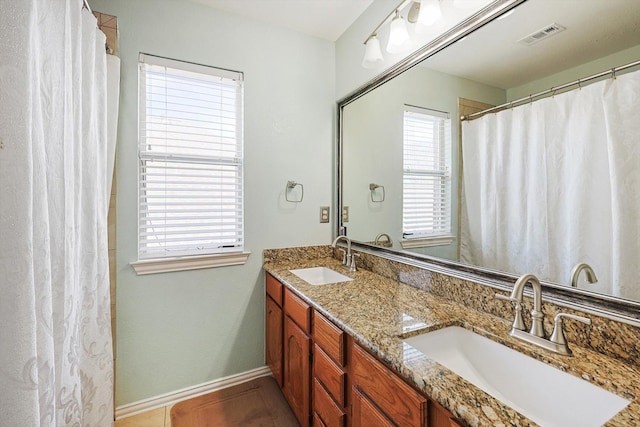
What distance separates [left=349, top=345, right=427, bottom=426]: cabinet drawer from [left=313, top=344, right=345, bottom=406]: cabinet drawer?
0.28 ft

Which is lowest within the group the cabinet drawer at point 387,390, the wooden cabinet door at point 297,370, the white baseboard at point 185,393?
the white baseboard at point 185,393

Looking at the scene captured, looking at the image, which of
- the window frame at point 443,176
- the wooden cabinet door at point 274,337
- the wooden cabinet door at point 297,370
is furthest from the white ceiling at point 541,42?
the wooden cabinet door at point 274,337

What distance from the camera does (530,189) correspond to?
1.07m

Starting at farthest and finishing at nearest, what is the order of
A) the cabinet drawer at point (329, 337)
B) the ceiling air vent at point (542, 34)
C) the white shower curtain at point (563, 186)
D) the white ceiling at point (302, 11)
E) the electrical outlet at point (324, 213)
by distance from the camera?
1. the electrical outlet at point (324, 213)
2. the white ceiling at point (302, 11)
3. the cabinet drawer at point (329, 337)
4. the ceiling air vent at point (542, 34)
5. the white shower curtain at point (563, 186)

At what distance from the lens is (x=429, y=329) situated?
104cm

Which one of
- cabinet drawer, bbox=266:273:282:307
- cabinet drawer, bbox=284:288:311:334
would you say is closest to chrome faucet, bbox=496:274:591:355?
cabinet drawer, bbox=284:288:311:334

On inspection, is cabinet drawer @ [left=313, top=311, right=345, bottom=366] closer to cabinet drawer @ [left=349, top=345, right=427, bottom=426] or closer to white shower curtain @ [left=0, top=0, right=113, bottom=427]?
cabinet drawer @ [left=349, top=345, right=427, bottom=426]

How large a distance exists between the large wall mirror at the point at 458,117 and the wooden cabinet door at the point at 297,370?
2.44 feet

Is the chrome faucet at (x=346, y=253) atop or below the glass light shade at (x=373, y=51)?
below

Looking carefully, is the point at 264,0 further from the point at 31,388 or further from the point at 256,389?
the point at 256,389

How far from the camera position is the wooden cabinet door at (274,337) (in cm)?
181

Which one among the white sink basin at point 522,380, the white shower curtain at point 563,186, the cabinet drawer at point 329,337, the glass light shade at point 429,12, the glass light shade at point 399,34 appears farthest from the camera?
the glass light shade at point 399,34

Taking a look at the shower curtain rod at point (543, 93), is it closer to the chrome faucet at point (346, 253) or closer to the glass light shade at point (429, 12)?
the glass light shade at point (429, 12)

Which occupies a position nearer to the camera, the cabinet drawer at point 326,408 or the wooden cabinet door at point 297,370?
the cabinet drawer at point 326,408
